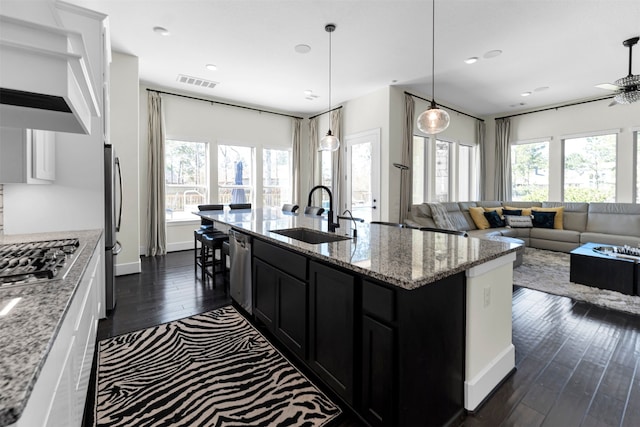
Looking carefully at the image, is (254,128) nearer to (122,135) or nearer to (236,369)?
(122,135)

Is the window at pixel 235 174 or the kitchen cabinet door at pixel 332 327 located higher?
the window at pixel 235 174

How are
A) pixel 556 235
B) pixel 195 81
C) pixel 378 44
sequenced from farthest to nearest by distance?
pixel 556 235, pixel 195 81, pixel 378 44

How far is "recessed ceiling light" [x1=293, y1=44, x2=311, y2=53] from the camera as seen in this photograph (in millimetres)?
3805

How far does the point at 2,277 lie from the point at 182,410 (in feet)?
3.59

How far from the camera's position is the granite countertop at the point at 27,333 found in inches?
21.9

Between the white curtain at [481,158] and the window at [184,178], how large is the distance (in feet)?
21.2

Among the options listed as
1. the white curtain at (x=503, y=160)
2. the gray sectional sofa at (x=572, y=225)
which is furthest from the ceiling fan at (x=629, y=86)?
the white curtain at (x=503, y=160)

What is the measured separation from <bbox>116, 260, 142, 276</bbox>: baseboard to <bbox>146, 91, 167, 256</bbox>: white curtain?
1.12 m

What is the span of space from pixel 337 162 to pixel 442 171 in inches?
94.1

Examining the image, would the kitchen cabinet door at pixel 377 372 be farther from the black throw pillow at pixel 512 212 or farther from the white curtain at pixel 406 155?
the black throw pillow at pixel 512 212

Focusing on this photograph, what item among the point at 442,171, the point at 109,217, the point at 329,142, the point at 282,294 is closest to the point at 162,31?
the point at 109,217

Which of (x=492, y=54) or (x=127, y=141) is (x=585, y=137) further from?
(x=127, y=141)

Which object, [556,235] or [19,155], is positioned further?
[556,235]

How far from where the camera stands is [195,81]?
5094 millimetres
